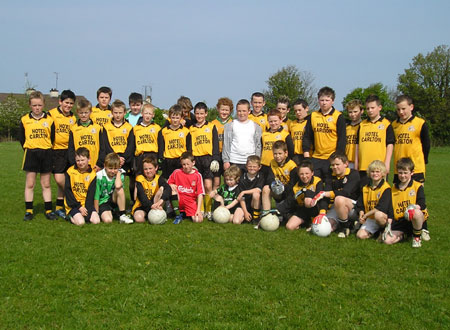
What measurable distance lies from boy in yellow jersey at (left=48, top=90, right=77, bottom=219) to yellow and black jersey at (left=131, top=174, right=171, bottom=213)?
1.36 meters

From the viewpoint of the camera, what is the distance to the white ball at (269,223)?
634 cm

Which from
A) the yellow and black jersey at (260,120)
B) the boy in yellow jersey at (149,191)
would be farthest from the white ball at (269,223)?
the yellow and black jersey at (260,120)

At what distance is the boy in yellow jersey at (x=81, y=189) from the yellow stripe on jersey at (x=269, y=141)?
2.91 metres

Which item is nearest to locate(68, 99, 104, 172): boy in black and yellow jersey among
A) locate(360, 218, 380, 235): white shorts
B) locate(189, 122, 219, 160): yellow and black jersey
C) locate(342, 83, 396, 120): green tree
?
locate(189, 122, 219, 160): yellow and black jersey

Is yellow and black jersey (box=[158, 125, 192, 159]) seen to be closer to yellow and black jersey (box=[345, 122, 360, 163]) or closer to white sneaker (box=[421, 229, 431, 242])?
yellow and black jersey (box=[345, 122, 360, 163])

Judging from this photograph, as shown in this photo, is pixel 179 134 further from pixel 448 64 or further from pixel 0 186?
pixel 448 64

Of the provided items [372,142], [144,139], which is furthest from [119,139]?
[372,142]

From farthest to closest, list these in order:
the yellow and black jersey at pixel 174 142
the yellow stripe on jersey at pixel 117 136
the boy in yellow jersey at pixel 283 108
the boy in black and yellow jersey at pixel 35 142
→ the boy in yellow jersey at pixel 283 108, the yellow and black jersey at pixel 174 142, the yellow stripe on jersey at pixel 117 136, the boy in black and yellow jersey at pixel 35 142

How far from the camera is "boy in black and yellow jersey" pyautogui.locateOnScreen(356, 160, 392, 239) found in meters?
5.78

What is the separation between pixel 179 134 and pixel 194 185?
962 mm

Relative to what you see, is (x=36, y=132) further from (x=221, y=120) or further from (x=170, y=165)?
(x=221, y=120)

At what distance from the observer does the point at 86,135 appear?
23.3ft

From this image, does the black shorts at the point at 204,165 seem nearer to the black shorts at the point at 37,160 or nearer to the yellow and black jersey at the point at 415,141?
the black shorts at the point at 37,160

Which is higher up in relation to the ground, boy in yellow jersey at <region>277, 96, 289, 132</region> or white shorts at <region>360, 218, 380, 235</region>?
boy in yellow jersey at <region>277, 96, 289, 132</region>
